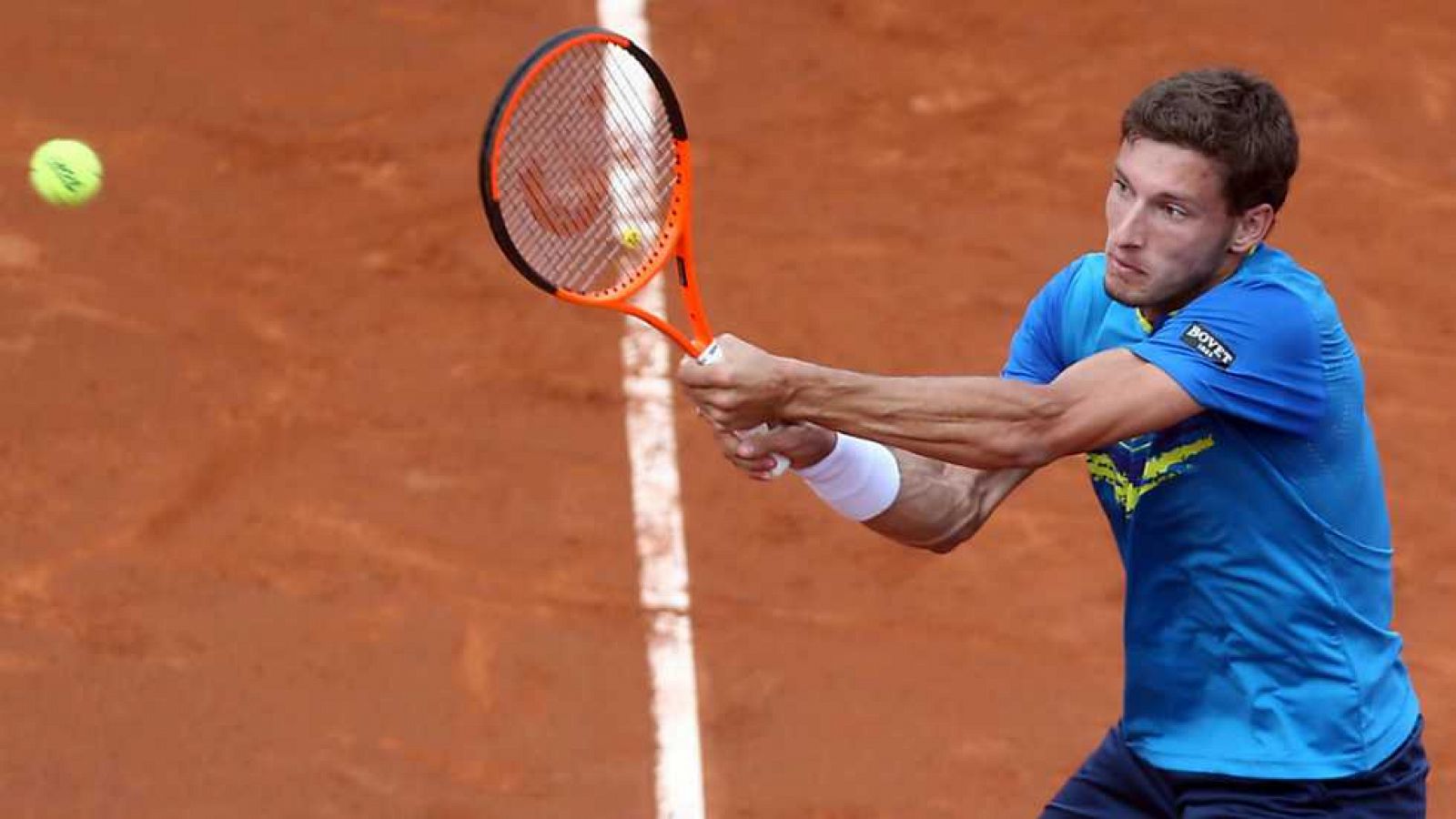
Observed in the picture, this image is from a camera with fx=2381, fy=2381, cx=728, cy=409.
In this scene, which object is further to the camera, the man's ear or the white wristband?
the white wristband

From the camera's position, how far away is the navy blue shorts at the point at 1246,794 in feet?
14.8

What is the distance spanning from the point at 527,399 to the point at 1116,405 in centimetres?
380

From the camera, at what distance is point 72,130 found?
9062mm

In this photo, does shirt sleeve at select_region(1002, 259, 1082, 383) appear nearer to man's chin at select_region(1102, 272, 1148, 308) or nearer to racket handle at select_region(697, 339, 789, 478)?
man's chin at select_region(1102, 272, 1148, 308)

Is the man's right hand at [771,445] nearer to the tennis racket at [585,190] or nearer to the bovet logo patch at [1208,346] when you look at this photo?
the tennis racket at [585,190]

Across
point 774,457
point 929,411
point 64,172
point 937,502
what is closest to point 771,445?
point 774,457

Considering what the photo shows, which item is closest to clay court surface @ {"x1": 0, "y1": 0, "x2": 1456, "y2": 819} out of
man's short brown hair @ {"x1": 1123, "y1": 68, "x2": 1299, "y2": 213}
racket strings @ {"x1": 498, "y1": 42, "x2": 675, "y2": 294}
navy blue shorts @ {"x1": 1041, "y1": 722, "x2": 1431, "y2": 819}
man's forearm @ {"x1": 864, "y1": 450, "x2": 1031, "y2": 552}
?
navy blue shorts @ {"x1": 1041, "y1": 722, "x2": 1431, "y2": 819}

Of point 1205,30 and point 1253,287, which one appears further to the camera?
point 1205,30

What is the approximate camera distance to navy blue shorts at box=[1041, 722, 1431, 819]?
451 cm

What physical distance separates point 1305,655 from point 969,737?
7.45 ft

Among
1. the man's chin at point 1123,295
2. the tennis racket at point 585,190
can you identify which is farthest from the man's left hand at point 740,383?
the man's chin at point 1123,295

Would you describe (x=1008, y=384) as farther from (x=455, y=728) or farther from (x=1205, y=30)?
(x=1205, y=30)

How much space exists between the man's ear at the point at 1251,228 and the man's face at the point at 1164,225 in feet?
0.06

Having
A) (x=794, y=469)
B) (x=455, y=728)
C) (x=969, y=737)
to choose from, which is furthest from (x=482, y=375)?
(x=794, y=469)
